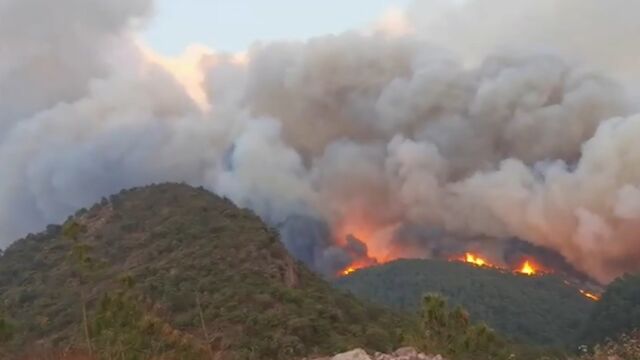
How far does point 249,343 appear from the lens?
5247 centimetres

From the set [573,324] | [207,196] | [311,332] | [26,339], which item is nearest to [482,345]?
[311,332]

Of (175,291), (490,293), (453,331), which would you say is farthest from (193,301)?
(490,293)

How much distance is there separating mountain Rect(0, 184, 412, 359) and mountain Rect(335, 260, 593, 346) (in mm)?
39217

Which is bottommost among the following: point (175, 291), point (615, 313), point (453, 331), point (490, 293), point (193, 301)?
point (453, 331)

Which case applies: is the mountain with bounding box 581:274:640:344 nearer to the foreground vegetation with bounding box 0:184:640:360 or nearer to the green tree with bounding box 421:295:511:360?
the foreground vegetation with bounding box 0:184:640:360

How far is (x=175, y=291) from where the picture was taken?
65.8 metres

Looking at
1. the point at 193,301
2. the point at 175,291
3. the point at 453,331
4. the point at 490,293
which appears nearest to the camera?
the point at 453,331

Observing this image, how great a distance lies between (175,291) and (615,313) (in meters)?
61.6

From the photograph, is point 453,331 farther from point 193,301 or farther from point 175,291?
point 175,291

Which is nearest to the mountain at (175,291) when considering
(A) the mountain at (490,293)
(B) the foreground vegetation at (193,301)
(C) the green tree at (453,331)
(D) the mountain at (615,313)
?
(B) the foreground vegetation at (193,301)

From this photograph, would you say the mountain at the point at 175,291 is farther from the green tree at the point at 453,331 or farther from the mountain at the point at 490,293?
the mountain at the point at 490,293

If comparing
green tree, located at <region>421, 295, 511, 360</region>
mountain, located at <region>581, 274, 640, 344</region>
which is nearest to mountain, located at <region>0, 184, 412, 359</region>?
green tree, located at <region>421, 295, 511, 360</region>

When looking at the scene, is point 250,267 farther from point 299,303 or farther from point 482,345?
point 482,345

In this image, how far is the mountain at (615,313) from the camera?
311 feet
